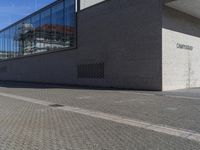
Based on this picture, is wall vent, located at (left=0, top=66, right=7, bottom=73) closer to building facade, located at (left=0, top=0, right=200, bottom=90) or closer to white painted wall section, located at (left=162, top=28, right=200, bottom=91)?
building facade, located at (left=0, top=0, right=200, bottom=90)

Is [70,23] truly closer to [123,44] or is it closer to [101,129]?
[123,44]

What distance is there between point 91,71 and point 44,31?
43.2 ft

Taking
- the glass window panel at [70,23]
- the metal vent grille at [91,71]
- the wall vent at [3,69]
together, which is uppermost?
the glass window panel at [70,23]

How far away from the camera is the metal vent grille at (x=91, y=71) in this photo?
2598 cm

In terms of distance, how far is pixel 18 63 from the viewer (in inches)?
1770

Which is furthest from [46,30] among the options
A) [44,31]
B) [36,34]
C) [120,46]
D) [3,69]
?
[3,69]

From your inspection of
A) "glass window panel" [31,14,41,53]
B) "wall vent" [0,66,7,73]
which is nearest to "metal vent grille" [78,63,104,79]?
"glass window panel" [31,14,41,53]

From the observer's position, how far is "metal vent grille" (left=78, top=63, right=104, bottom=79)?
26.0 meters

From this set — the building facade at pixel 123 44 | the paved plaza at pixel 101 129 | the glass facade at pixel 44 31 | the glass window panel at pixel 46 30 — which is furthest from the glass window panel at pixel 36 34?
the paved plaza at pixel 101 129

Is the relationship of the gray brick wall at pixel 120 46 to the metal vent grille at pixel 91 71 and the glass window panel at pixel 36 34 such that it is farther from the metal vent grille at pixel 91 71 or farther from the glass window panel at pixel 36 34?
the glass window panel at pixel 36 34

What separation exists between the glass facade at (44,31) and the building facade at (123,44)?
0.12 meters

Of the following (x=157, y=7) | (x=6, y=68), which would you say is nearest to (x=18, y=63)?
(x=6, y=68)

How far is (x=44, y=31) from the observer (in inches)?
1458

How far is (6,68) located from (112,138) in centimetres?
4832
